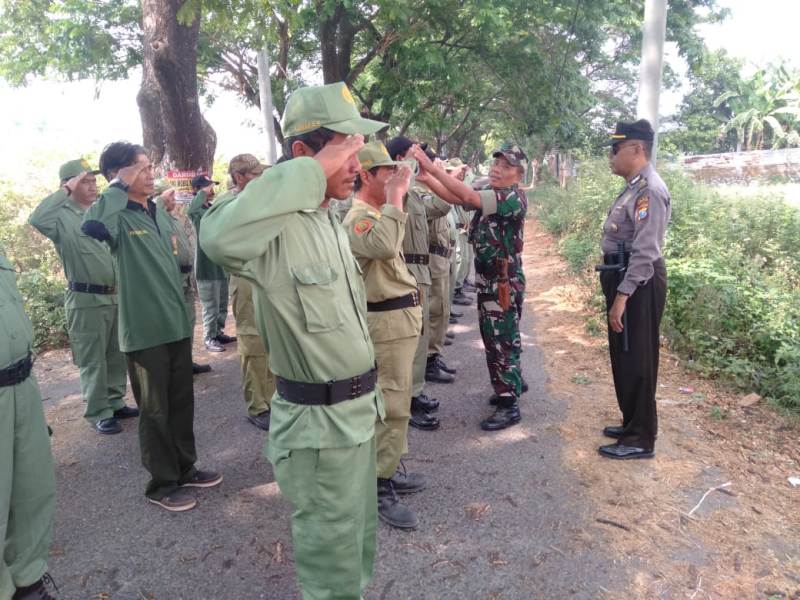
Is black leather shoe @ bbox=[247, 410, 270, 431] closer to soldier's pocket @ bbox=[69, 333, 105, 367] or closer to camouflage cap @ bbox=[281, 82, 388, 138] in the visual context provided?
soldier's pocket @ bbox=[69, 333, 105, 367]

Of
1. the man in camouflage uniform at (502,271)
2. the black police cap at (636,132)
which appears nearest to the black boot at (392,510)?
the man in camouflage uniform at (502,271)

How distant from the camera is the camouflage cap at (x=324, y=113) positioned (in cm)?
185

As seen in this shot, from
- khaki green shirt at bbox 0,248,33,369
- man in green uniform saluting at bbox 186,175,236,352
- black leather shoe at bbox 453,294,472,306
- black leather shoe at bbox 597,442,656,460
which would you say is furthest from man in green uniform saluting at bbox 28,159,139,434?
black leather shoe at bbox 453,294,472,306

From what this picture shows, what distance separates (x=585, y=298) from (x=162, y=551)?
20.6ft

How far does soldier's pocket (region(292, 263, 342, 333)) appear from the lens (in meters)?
1.81

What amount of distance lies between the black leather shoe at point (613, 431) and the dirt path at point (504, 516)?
14 centimetres

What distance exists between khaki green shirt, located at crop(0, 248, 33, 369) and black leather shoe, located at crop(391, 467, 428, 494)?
6.57 ft

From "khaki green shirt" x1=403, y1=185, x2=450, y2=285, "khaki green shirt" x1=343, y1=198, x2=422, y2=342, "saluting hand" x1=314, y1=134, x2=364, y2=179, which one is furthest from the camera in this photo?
"khaki green shirt" x1=403, y1=185, x2=450, y2=285

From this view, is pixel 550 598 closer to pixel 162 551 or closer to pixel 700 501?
pixel 700 501

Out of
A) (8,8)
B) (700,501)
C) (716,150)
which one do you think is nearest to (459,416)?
(700,501)

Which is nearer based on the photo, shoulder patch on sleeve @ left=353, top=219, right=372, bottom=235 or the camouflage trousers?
shoulder patch on sleeve @ left=353, top=219, right=372, bottom=235

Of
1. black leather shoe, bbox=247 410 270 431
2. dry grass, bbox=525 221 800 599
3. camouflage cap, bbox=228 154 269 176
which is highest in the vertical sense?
camouflage cap, bbox=228 154 269 176

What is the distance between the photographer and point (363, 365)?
198cm

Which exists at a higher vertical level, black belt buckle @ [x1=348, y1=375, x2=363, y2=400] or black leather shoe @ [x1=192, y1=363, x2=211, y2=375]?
black belt buckle @ [x1=348, y1=375, x2=363, y2=400]
